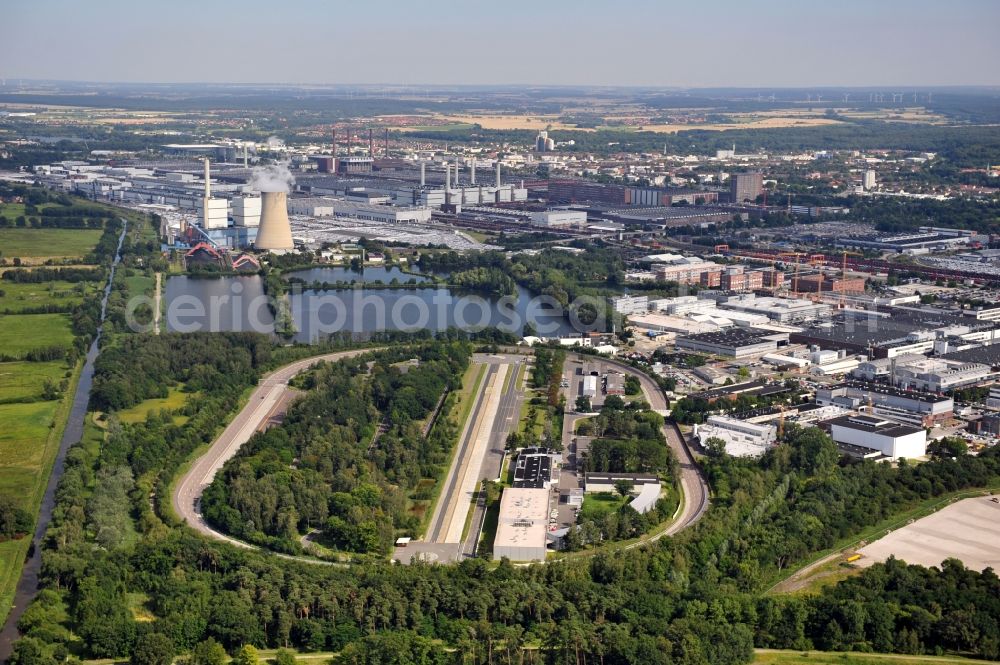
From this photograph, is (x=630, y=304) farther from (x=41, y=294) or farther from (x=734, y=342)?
(x=41, y=294)

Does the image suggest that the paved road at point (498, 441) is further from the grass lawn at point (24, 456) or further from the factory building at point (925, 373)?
the factory building at point (925, 373)

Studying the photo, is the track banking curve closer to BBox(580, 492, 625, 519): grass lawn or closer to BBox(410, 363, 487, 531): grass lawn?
BBox(580, 492, 625, 519): grass lawn

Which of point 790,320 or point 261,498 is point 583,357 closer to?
point 790,320

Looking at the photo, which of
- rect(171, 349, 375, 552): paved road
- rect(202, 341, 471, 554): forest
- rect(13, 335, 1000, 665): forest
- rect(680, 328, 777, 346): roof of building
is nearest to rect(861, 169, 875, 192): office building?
rect(680, 328, 777, 346): roof of building

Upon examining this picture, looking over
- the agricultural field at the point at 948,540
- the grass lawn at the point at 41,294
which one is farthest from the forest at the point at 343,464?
the grass lawn at the point at 41,294

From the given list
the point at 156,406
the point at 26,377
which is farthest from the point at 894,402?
the point at 26,377

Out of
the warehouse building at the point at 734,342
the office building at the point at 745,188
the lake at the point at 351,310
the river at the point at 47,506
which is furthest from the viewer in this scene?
the office building at the point at 745,188

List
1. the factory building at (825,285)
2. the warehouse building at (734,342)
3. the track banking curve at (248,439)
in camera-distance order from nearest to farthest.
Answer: the track banking curve at (248,439) → the warehouse building at (734,342) → the factory building at (825,285)
